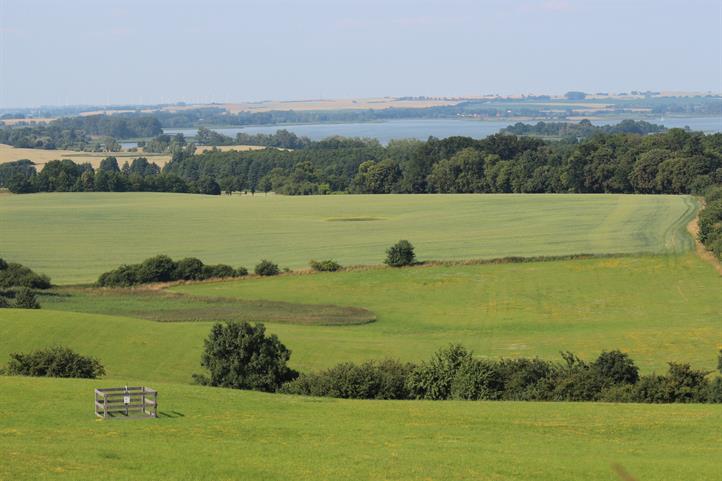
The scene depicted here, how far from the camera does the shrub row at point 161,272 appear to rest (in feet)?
245

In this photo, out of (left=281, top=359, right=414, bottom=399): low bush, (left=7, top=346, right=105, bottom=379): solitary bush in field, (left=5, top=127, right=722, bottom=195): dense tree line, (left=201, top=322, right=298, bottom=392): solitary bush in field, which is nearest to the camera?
(left=281, top=359, right=414, bottom=399): low bush

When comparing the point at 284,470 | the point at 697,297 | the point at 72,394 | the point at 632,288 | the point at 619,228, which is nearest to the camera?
the point at 284,470

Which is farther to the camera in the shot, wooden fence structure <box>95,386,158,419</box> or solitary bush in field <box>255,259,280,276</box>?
solitary bush in field <box>255,259,280,276</box>

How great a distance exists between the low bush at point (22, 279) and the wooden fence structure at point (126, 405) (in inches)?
1789

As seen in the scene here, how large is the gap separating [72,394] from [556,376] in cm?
1716

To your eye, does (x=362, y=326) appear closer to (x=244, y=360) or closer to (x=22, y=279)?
(x=244, y=360)

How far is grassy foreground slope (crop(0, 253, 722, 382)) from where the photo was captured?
48.4 m

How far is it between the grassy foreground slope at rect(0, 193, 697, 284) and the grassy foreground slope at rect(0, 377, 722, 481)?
49.2 m

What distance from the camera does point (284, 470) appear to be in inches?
837

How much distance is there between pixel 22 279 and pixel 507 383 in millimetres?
43382

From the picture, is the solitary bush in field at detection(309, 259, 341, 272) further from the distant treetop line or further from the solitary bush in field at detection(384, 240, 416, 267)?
the distant treetop line

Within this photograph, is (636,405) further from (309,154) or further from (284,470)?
(309,154)

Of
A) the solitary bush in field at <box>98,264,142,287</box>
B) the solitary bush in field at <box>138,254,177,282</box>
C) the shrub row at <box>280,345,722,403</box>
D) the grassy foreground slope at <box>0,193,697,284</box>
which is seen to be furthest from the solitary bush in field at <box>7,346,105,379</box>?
the grassy foreground slope at <box>0,193,697,284</box>

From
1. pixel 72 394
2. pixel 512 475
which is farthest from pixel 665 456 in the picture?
pixel 72 394
